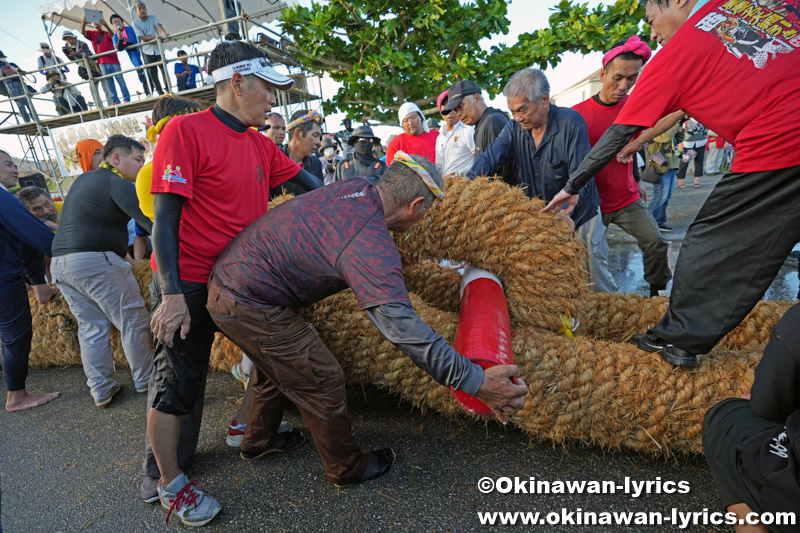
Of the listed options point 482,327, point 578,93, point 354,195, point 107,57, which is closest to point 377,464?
point 482,327

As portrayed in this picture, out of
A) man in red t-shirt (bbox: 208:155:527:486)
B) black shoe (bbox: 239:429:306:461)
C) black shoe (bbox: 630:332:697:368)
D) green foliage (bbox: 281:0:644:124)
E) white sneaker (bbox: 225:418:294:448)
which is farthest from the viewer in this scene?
green foliage (bbox: 281:0:644:124)

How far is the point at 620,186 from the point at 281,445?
3.10 m

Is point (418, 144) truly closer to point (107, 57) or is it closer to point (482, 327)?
point (482, 327)

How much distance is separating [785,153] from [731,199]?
233mm

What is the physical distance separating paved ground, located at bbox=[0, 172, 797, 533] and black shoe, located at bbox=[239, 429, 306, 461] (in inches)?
1.7

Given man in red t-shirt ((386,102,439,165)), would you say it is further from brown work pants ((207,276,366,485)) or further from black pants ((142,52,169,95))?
black pants ((142,52,169,95))

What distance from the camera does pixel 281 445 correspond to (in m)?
2.19

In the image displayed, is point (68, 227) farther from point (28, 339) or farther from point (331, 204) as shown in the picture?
point (331, 204)

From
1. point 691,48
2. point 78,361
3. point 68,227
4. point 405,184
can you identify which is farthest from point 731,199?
point 78,361

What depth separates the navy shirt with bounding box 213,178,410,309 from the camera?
56.9 inches

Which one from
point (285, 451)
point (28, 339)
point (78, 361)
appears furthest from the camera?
point (78, 361)

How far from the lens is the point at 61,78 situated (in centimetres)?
1144

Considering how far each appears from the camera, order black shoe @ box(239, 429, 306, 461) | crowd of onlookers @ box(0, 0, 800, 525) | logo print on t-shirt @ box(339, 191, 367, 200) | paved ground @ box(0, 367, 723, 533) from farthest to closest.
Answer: black shoe @ box(239, 429, 306, 461)
paved ground @ box(0, 367, 723, 533)
logo print on t-shirt @ box(339, 191, 367, 200)
crowd of onlookers @ box(0, 0, 800, 525)

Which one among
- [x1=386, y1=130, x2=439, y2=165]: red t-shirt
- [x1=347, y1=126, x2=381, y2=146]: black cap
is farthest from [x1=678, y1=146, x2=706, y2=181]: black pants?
[x1=347, y1=126, x2=381, y2=146]: black cap
